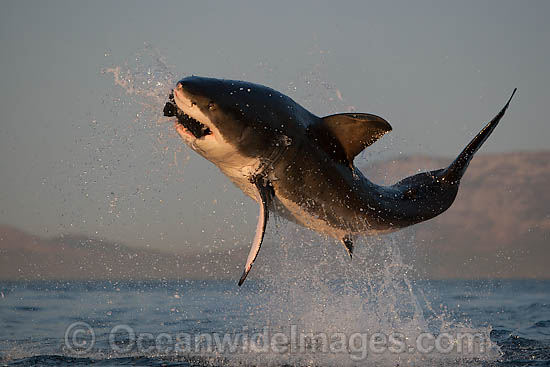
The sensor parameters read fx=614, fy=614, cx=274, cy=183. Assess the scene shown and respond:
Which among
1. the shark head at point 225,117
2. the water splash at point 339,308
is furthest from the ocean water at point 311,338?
the shark head at point 225,117

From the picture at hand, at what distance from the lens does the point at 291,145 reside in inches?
297

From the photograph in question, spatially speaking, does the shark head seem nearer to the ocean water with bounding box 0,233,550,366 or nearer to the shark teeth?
the shark teeth

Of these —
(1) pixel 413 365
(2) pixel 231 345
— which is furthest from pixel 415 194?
(2) pixel 231 345

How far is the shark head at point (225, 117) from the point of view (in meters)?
6.75

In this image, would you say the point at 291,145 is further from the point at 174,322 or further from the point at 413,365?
the point at 174,322

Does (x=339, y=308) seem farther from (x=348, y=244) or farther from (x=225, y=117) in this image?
(x=225, y=117)

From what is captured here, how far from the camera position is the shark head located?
22.2 ft

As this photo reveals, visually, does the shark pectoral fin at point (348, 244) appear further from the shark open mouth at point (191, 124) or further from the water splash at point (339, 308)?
the shark open mouth at point (191, 124)

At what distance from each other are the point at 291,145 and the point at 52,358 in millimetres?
5419

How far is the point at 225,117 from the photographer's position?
684 cm
